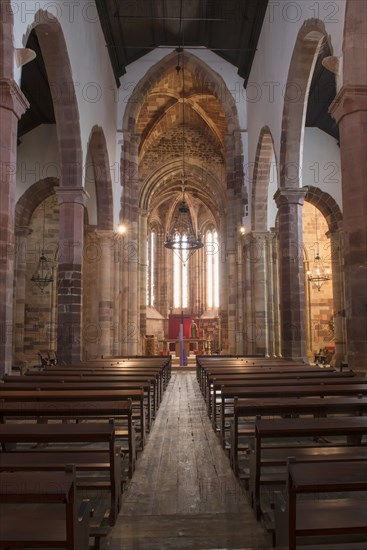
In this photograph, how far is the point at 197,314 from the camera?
32.4m

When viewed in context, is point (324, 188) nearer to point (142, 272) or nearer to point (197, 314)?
point (142, 272)

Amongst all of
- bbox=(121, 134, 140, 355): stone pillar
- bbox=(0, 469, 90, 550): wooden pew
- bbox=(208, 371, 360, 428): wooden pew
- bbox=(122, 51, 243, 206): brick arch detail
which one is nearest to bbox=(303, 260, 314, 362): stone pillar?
bbox=(122, 51, 243, 206): brick arch detail

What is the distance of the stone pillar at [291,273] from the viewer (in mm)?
11672

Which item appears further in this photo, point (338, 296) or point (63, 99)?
point (338, 296)

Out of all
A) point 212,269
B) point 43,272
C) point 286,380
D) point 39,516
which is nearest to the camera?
point 39,516

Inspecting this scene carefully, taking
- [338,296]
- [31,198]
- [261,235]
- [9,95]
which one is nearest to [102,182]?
[31,198]

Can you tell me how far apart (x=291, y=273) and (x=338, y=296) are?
5831mm

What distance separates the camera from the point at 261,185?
16.3 meters

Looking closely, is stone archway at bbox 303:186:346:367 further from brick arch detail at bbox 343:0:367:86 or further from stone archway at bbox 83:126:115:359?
brick arch detail at bbox 343:0:367:86

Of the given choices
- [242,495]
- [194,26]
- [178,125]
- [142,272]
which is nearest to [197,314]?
[142,272]

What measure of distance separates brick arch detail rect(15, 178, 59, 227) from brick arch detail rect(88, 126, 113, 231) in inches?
58.3

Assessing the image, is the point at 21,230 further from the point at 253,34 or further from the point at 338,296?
the point at 338,296

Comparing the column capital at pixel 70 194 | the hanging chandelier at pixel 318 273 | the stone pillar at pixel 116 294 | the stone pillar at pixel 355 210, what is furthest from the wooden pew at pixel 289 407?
the hanging chandelier at pixel 318 273

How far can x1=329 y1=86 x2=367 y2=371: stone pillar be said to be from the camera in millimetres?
7004
